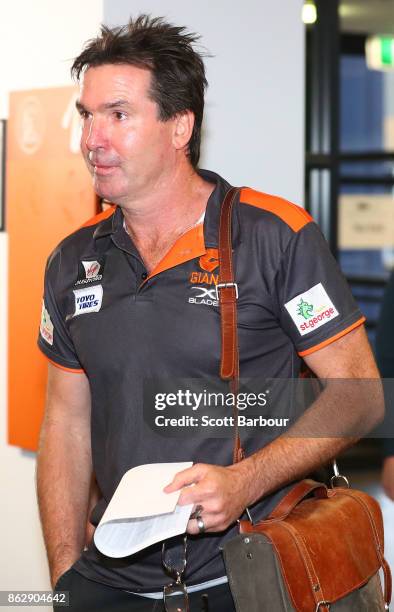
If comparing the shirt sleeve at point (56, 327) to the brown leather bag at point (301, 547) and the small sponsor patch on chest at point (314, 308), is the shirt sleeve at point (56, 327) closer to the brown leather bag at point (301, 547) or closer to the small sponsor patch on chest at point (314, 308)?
the brown leather bag at point (301, 547)

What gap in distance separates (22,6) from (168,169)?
5.40 ft

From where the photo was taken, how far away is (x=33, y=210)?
367 cm

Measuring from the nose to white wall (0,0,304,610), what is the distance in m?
0.96

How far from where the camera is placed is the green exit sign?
7.46 metres

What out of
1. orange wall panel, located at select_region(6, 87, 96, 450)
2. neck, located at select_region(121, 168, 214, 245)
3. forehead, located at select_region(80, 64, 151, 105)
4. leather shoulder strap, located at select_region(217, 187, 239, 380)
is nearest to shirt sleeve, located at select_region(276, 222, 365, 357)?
leather shoulder strap, located at select_region(217, 187, 239, 380)

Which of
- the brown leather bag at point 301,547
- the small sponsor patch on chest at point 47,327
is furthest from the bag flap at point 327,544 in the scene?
the small sponsor patch on chest at point 47,327

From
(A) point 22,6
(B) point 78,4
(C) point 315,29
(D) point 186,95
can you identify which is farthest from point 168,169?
(C) point 315,29

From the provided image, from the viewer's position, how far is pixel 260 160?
134 inches

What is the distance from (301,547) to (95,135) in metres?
1.03

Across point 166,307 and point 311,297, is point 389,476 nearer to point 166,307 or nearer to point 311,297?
point 311,297

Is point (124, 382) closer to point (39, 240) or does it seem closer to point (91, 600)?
point (91, 600)

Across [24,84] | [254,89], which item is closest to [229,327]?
[254,89]

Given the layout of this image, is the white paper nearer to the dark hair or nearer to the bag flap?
the bag flap

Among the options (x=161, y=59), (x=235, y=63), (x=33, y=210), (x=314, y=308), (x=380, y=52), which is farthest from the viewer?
(x=380, y=52)
